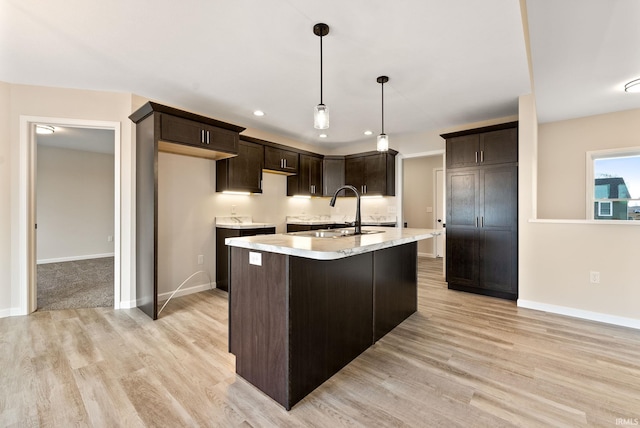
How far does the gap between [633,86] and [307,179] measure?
4299mm

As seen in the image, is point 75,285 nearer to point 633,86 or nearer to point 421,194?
point 421,194

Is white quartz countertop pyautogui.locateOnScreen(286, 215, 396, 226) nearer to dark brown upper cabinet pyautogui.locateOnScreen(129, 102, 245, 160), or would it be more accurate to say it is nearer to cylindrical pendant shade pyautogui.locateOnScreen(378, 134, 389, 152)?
dark brown upper cabinet pyautogui.locateOnScreen(129, 102, 245, 160)

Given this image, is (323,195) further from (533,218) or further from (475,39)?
(475,39)

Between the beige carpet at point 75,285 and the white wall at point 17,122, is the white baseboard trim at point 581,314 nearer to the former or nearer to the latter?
the beige carpet at point 75,285

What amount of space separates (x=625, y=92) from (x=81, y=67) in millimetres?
5469

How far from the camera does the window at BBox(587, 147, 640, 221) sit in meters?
3.56

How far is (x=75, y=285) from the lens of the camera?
425cm

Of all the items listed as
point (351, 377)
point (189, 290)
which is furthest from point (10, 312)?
point (351, 377)

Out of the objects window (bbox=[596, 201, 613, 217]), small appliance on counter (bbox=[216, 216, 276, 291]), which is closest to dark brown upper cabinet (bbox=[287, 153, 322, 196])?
small appliance on counter (bbox=[216, 216, 276, 291])

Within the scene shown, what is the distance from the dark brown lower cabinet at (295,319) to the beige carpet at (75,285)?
2574mm

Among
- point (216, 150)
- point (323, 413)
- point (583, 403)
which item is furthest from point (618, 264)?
point (216, 150)

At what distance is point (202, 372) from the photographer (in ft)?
6.68

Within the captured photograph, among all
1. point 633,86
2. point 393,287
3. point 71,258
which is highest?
point 633,86

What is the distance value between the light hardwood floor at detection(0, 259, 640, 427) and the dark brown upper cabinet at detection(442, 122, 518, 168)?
1.98 m
